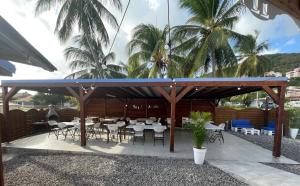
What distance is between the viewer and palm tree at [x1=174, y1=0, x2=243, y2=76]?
12.8 metres

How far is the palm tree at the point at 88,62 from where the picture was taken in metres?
18.2

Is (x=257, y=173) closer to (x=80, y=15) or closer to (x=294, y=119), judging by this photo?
(x=294, y=119)

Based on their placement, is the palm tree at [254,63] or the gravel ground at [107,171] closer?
the gravel ground at [107,171]

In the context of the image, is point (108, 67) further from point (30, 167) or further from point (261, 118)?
point (30, 167)

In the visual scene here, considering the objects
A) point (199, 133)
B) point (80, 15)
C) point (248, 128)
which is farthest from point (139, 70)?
point (199, 133)

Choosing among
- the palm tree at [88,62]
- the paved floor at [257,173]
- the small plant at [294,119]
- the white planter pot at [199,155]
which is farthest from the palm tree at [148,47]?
the paved floor at [257,173]

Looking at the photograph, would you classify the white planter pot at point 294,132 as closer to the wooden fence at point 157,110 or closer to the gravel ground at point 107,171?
the wooden fence at point 157,110

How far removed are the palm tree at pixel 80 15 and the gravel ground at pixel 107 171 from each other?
9022 mm

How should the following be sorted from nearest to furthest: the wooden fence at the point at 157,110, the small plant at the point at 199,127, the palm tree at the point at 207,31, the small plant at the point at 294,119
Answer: the small plant at the point at 199,127
the small plant at the point at 294,119
the palm tree at the point at 207,31
the wooden fence at the point at 157,110

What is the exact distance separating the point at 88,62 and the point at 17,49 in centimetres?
1802

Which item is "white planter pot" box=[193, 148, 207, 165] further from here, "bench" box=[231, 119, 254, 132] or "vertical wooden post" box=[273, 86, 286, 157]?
"bench" box=[231, 119, 254, 132]

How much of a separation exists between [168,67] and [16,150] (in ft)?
35.9

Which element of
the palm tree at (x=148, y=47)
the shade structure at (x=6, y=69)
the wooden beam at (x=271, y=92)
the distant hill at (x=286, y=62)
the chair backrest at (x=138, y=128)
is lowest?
the chair backrest at (x=138, y=128)

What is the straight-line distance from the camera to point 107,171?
5.34m
